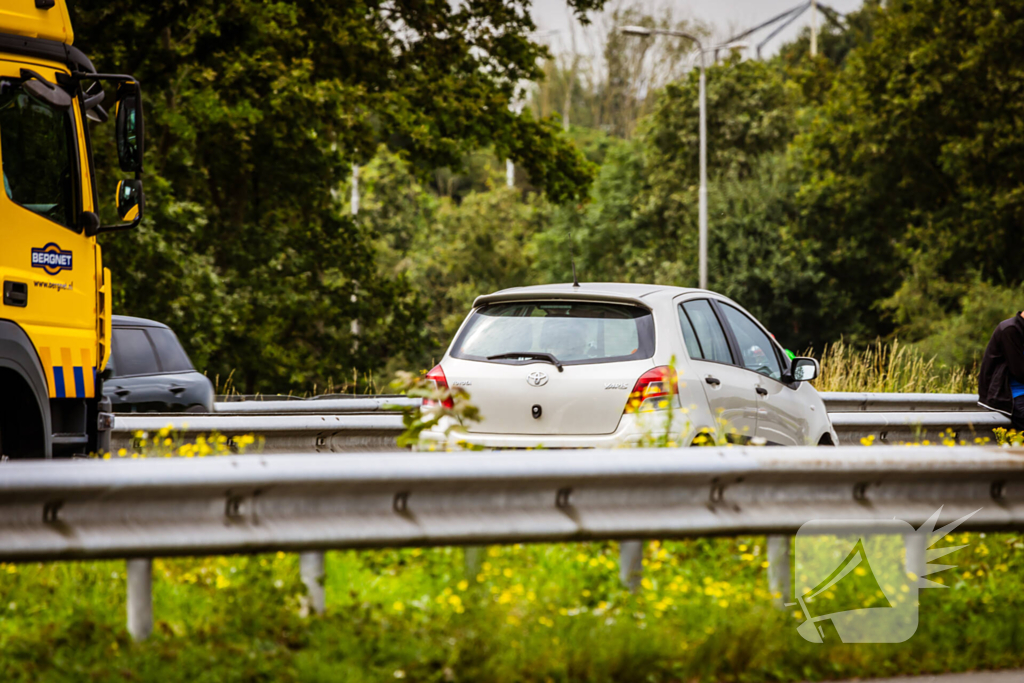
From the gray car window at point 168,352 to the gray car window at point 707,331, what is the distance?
20.6ft

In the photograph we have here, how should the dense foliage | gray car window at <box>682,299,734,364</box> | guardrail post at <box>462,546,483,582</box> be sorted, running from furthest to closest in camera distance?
the dense foliage → gray car window at <box>682,299,734,364</box> → guardrail post at <box>462,546,483,582</box>

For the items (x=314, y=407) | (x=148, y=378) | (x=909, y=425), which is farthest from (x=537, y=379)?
(x=148, y=378)

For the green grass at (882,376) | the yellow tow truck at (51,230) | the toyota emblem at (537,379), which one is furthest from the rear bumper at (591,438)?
the green grass at (882,376)

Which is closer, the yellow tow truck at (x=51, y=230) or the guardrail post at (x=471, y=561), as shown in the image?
the guardrail post at (x=471, y=561)

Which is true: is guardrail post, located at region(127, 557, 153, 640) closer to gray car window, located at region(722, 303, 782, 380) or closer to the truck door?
the truck door

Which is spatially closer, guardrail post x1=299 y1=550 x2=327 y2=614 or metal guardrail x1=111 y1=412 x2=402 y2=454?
guardrail post x1=299 y1=550 x2=327 y2=614

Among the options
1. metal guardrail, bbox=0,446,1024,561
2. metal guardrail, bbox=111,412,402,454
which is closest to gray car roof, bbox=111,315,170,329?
metal guardrail, bbox=111,412,402,454

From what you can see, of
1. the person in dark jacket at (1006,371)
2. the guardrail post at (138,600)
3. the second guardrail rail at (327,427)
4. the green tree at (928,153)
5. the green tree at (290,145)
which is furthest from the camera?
the green tree at (928,153)

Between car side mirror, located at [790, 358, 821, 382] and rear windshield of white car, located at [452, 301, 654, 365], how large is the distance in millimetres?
1595

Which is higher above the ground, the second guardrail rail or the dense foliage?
the dense foliage

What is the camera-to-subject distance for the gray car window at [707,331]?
7.09 metres

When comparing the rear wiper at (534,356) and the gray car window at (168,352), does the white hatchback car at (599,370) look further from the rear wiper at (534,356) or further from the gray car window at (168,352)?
the gray car window at (168,352)

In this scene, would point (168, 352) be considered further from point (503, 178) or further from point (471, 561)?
point (503, 178)

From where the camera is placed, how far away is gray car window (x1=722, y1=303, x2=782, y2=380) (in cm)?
763
